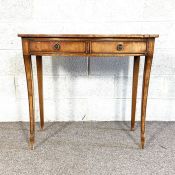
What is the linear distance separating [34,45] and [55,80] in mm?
677

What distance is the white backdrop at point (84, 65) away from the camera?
1.93 metres

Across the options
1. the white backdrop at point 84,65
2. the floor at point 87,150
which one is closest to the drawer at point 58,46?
the white backdrop at point 84,65

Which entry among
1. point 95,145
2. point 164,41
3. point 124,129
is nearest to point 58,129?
point 95,145

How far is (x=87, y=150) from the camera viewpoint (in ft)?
5.34

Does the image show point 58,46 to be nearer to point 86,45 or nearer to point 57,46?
point 57,46

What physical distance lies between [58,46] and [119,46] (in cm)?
38

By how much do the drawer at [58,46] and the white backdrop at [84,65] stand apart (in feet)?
1.88

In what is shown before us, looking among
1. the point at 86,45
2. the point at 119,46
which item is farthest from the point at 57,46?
the point at 119,46

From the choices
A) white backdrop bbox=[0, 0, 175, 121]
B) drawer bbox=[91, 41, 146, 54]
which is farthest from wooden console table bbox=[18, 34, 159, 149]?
white backdrop bbox=[0, 0, 175, 121]

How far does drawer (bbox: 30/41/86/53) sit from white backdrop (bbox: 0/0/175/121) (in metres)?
0.57

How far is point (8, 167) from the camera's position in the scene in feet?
4.69

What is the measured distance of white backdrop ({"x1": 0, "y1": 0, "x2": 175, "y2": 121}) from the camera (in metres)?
1.93

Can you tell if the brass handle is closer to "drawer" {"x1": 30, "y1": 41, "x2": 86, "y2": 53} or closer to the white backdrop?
"drawer" {"x1": 30, "y1": 41, "x2": 86, "y2": 53}

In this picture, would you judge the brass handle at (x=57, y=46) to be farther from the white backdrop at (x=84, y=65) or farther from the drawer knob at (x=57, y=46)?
the white backdrop at (x=84, y=65)
